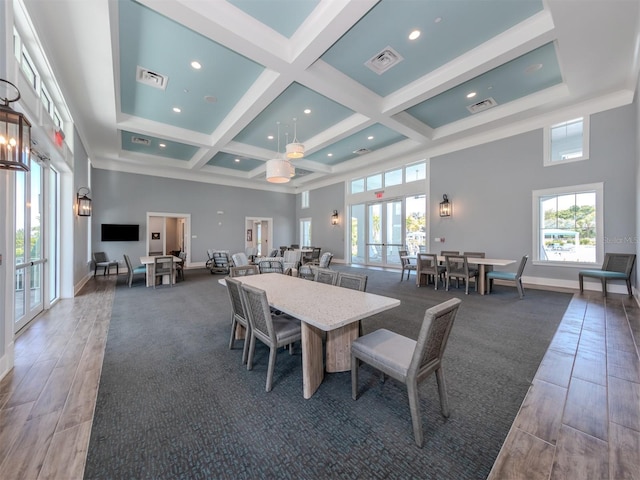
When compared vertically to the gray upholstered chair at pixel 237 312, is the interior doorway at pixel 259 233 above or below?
above

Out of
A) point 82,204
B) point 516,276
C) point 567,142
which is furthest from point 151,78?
point 567,142

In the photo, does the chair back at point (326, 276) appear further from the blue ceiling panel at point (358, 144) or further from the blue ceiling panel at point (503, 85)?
the blue ceiling panel at point (358, 144)

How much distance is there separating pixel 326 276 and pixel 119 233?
8729mm

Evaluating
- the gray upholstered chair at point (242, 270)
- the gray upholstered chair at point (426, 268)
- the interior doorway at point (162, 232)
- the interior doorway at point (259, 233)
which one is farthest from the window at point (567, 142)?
the interior doorway at point (162, 232)

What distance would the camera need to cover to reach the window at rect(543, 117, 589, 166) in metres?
5.41

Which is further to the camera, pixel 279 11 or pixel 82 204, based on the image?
pixel 82 204

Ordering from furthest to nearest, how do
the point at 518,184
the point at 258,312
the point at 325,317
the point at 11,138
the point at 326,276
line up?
the point at 518,184, the point at 326,276, the point at 258,312, the point at 11,138, the point at 325,317

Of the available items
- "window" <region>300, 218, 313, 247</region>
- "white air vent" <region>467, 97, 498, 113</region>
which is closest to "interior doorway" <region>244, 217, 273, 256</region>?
"window" <region>300, 218, 313, 247</region>

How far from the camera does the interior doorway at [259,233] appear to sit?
1193 centimetres

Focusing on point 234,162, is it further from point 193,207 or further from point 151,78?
point 151,78

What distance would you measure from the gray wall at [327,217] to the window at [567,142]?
6.71m

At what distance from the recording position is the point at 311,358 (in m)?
2.03

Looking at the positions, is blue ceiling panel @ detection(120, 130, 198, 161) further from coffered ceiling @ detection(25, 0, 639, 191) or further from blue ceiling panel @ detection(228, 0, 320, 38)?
blue ceiling panel @ detection(228, 0, 320, 38)

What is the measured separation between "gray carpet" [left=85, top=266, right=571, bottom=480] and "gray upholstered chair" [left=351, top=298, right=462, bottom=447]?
0.58ft
